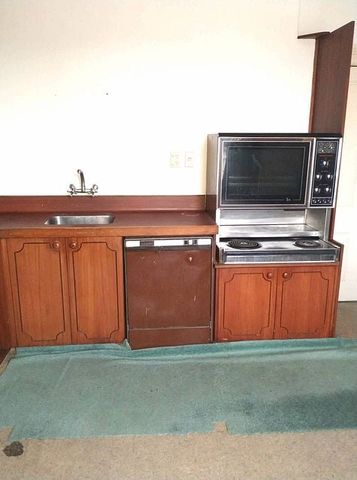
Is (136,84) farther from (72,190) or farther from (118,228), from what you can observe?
(118,228)

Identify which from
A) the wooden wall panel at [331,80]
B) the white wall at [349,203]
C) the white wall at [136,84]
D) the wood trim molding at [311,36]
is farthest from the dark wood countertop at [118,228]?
the wood trim molding at [311,36]

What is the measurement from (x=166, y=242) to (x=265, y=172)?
0.80 metres

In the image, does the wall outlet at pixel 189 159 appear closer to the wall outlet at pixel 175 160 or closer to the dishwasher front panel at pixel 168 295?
the wall outlet at pixel 175 160

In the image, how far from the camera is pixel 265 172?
2.40 meters

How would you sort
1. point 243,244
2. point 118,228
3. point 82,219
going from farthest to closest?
point 82,219
point 243,244
point 118,228

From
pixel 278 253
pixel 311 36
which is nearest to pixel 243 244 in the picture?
pixel 278 253

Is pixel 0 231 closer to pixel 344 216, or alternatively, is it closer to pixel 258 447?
pixel 258 447

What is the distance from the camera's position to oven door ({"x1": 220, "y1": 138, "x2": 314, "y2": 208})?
2330 mm

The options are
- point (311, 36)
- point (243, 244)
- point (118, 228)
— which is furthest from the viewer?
point (311, 36)

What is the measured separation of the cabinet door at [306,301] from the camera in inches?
93.3

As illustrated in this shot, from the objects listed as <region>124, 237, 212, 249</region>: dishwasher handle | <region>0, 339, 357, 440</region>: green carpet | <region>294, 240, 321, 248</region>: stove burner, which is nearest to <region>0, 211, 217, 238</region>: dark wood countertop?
<region>124, 237, 212, 249</region>: dishwasher handle

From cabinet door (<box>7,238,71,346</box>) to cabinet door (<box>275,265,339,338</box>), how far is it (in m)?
1.39

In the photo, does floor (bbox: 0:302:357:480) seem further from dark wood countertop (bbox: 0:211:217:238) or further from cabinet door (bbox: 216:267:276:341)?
dark wood countertop (bbox: 0:211:217:238)

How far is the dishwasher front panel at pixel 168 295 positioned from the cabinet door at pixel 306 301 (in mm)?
488
